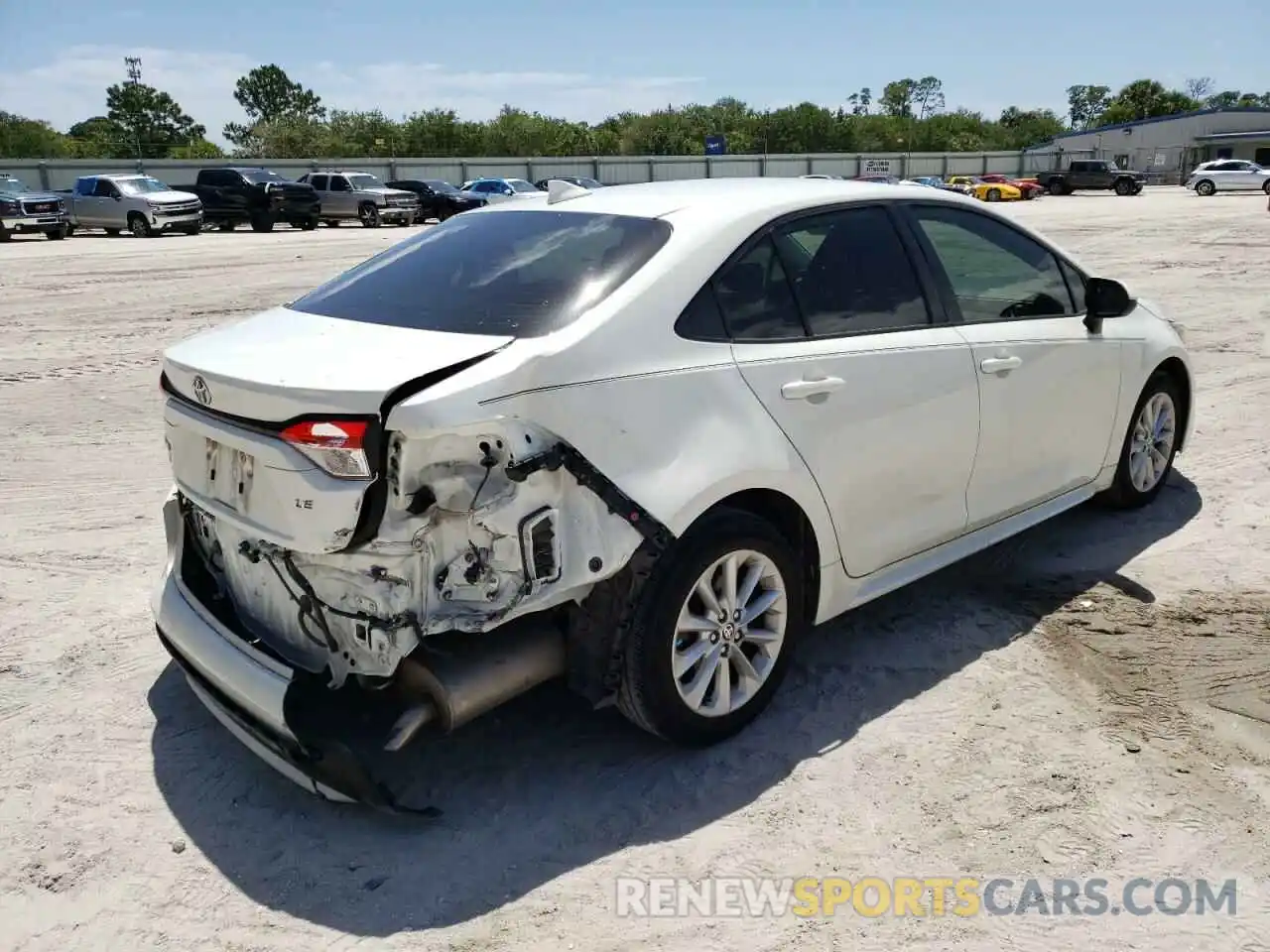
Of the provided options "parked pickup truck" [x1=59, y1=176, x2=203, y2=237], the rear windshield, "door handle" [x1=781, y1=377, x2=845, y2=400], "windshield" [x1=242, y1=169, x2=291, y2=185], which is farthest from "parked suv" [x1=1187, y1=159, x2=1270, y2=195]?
the rear windshield

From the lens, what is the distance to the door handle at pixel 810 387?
338cm

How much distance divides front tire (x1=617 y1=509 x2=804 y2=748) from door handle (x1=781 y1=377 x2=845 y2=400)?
426mm

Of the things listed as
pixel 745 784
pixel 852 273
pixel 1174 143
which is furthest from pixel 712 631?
pixel 1174 143

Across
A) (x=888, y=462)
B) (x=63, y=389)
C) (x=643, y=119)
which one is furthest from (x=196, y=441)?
(x=643, y=119)

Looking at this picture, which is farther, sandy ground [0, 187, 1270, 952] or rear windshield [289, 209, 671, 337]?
rear windshield [289, 209, 671, 337]

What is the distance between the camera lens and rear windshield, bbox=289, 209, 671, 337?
316 cm

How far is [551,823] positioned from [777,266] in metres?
1.99

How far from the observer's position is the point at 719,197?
3705mm

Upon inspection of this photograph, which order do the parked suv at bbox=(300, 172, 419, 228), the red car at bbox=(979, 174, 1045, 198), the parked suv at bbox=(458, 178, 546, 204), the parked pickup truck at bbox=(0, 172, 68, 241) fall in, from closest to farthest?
the parked pickup truck at bbox=(0, 172, 68, 241) < the parked suv at bbox=(300, 172, 419, 228) < the parked suv at bbox=(458, 178, 546, 204) < the red car at bbox=(979, 174, 1045, 198)

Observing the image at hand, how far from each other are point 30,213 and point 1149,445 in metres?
29.5

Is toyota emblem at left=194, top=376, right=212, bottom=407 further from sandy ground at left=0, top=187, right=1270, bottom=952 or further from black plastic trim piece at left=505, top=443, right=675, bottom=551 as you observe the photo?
sandy ground at left=0, top=187, right=1270, bottom=952

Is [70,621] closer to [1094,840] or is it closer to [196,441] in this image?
[196,441]

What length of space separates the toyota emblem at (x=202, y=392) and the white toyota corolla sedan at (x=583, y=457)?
0.01 metres

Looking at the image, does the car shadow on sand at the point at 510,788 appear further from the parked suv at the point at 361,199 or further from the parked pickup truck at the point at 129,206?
the parked suv at the point at 361,199
